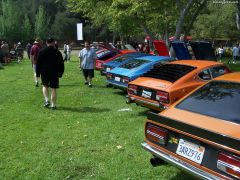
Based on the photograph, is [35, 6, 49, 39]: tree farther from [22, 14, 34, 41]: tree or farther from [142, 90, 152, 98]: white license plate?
[142, 90, 152, 98]: white license plate

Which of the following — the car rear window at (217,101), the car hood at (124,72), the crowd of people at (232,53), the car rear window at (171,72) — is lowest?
the crowd of people at (232,53)

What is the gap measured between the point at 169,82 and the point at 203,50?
6.22 metres

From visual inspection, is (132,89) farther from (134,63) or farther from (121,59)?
(121,59)

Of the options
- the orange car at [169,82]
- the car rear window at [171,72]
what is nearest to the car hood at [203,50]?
the orange car at [169,82]

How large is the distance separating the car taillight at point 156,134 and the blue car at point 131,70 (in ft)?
20.7

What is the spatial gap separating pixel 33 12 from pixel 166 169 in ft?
232

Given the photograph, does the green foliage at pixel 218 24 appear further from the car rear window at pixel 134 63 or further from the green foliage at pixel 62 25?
the car rear window at pixel 134 63

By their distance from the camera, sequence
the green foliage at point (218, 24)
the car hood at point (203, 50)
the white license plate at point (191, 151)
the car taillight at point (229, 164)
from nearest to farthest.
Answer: the car taillight at point (229, 164) → the white license plate at point (191, 151) → the car hood at point (203, 50) → the green foliage at point (218, 24)

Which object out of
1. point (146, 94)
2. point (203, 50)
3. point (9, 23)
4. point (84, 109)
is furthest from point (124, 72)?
point (9, 23)

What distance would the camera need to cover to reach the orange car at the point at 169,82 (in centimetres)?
863

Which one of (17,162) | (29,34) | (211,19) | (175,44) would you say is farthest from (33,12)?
(17,162)

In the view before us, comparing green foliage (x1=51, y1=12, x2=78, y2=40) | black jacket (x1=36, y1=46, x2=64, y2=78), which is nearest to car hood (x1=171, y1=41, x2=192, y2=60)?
black jacket (x1=36, y1=46, x2=64, y2=78)

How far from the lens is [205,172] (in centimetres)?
444

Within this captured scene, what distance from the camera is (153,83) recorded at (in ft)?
29.9
